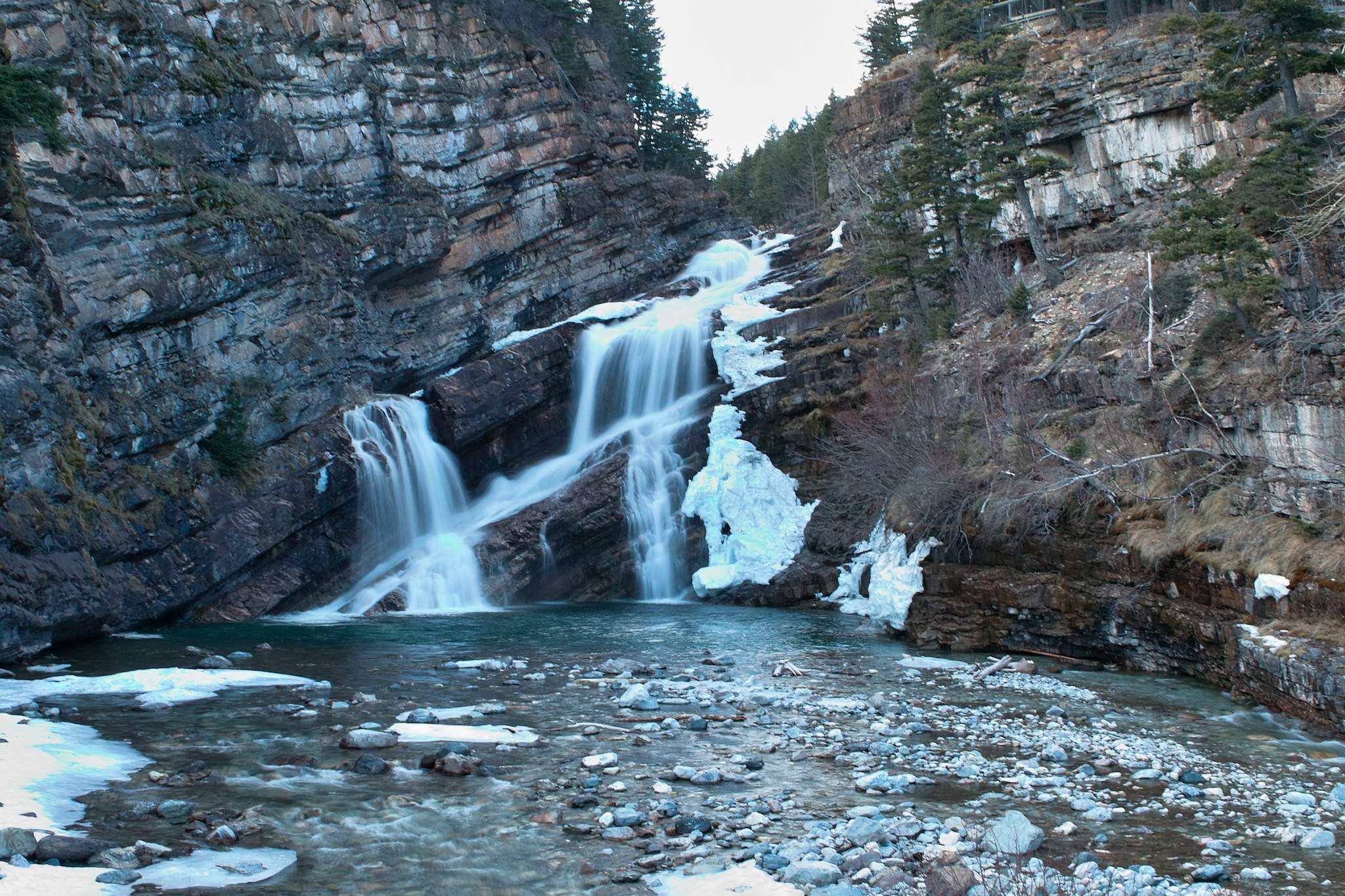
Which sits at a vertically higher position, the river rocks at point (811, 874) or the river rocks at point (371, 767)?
the river rocks at point (371, 767)

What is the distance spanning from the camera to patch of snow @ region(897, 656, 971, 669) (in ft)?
57.4

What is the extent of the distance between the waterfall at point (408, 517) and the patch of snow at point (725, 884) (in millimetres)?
22344

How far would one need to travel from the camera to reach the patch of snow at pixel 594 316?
40.8 metres

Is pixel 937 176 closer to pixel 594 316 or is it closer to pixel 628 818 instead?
pixel 594 316

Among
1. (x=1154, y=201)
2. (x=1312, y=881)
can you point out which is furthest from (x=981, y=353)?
(x=1312, y=881)

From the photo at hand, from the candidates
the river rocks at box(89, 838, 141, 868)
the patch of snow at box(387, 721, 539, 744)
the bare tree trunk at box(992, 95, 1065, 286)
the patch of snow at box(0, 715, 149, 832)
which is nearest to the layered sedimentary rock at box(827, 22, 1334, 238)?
the bare tree trunk at box(992, 95, 1065, 286)

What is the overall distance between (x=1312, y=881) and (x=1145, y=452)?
12.4 metres

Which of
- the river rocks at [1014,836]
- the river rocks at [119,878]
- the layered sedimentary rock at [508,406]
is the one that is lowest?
the river rocks at [1014,836]

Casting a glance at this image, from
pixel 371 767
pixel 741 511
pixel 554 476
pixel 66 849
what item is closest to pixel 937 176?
pixel 741 511

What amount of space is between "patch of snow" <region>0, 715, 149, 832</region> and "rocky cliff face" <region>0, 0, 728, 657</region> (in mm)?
8998

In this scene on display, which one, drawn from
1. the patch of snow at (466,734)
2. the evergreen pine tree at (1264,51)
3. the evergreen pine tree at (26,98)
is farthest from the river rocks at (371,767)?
the evergreen pine tree at (26,98)

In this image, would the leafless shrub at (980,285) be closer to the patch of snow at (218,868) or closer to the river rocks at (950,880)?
the river rocks at (950,880)

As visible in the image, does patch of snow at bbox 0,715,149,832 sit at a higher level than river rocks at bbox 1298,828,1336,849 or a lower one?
higher

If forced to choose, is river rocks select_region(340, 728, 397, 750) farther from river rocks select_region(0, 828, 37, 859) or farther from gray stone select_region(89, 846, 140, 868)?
river rocks select_region(0, 828, 37, 859)
